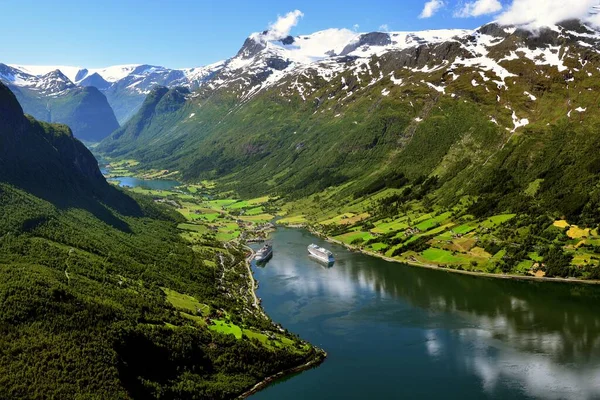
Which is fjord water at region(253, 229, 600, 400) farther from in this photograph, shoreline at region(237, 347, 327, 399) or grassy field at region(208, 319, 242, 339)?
grassy field at region(208, 319, 242, 339)

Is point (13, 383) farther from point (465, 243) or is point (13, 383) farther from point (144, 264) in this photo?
point (465, 243)

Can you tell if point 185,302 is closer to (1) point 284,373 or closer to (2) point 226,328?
(2) point 226,328

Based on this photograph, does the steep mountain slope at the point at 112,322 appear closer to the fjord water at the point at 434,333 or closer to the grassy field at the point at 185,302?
the grassy field at the point at 185,302

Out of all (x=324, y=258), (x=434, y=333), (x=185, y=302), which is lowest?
(x=434, y=333)

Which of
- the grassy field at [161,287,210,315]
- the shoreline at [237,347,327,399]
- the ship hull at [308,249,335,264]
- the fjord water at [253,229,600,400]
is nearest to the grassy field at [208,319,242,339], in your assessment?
the grassy field at [161,287,210,315]

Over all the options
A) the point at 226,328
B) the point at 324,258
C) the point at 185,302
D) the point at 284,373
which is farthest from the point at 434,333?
the point at 324,258

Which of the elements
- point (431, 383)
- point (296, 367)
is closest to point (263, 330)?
point (296, 367)
